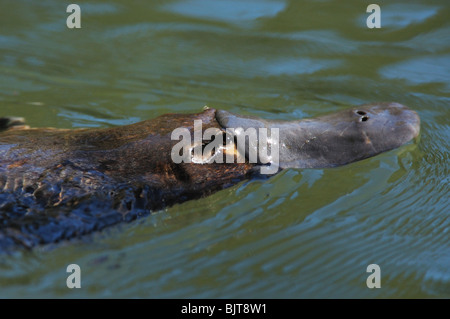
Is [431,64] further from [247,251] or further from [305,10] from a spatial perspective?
[247,251]

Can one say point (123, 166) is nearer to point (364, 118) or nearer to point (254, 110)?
point (364, 118)

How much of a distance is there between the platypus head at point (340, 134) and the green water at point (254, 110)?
11cm

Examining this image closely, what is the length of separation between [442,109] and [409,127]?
168 centimetres

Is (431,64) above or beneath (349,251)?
above

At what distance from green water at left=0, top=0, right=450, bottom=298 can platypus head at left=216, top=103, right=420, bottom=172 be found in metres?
0.11

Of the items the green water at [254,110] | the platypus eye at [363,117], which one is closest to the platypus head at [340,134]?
the platypus eye at [363,117]

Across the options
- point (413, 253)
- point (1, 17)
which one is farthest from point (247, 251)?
point (1, 17)

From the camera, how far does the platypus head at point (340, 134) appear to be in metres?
3.96

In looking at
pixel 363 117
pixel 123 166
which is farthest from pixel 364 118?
pixel 123 166

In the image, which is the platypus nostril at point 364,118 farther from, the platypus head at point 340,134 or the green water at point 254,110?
the green water at point 254,110

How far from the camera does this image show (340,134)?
4.15 meters

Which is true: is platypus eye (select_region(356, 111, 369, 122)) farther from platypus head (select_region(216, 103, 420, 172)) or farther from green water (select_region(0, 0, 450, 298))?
green water (select_region(0, 0, 450, 298))

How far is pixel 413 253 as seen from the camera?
12.2ft

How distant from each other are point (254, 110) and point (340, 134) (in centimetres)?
154
